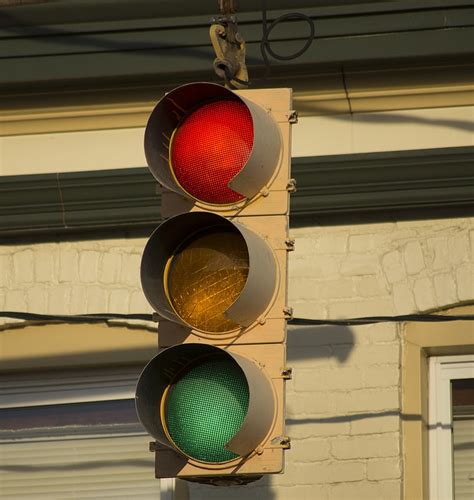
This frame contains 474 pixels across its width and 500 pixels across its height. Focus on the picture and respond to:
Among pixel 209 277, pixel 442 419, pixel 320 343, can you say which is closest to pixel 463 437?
pixel 442 419

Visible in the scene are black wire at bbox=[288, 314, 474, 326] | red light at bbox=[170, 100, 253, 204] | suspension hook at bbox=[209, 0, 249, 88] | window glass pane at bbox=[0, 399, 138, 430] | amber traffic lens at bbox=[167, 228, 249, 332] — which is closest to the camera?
amber traffic lens at bbox=[167, 228, 249, 332]

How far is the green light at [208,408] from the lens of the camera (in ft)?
15.5

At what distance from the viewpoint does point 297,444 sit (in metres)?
6.85

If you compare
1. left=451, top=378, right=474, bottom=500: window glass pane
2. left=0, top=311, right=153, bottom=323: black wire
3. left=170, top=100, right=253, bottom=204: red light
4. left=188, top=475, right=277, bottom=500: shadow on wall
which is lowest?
left=188, top=475, right=277, bottom=500: shadow on wall

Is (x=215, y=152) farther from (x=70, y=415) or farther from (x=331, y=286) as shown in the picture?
(x=70, y=415)

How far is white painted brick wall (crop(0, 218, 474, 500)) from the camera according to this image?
22.2ft

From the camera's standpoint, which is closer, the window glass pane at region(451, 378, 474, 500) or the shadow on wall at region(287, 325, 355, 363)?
the window glass pane at region(451, 378, 474, 500)

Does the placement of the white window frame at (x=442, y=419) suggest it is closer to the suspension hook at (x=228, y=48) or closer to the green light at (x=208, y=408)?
the suspension hook at (x=228, y=48)

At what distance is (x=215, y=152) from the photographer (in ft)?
16.4

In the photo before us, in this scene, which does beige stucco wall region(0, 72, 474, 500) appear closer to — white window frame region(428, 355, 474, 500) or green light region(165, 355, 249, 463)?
white window frame region(428, 355, 474, 500)

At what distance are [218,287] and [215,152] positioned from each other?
47 centimetres

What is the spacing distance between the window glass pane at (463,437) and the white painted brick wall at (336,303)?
0.33 m

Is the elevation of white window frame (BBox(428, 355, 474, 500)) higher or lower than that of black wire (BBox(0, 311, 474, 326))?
lower

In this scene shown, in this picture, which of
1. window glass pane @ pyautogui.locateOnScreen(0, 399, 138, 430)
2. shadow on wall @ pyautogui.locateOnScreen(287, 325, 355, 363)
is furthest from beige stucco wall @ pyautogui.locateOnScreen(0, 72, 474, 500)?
window glass pane @ pyautogui.locateOnScreen(0, 399, 138, 430)
